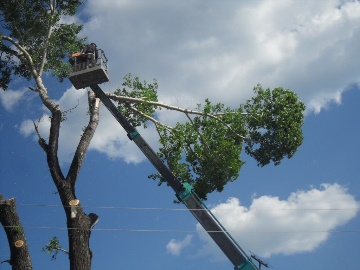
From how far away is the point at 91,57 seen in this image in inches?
485

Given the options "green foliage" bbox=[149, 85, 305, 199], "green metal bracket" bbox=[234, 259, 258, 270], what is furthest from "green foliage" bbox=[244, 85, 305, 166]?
"green metal bracket" bbox=[234, 259, 258, 270]

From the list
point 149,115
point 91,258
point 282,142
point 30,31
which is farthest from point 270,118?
point 30,31

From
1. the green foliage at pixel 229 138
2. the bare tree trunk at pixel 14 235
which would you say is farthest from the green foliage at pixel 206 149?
the bare tree trunk at pixel 14 235

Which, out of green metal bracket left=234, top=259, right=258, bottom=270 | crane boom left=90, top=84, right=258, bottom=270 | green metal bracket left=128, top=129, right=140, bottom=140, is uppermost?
green metal bracket left=128, top=129, right=140, bottom=140

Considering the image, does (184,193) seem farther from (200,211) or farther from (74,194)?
(74,194)

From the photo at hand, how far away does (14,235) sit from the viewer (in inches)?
362

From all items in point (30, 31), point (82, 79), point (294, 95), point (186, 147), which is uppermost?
point (30, 31)

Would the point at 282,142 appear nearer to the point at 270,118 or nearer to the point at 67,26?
the point at 270,118

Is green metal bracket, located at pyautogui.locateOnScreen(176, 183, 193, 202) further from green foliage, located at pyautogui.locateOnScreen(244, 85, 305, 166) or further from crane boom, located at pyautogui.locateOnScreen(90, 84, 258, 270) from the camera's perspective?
green foliage, located at pyautogui.locateOnScreen(244, 85, 305, 166)

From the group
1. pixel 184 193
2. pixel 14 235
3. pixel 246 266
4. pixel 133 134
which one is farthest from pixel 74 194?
pixel 246 266

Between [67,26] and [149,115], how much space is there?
5285 millimetres

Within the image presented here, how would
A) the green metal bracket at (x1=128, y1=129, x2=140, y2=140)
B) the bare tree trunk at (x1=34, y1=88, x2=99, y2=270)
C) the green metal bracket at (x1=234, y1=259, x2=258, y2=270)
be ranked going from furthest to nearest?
the green metal bracket at (x1=128, y1=129, x2=140, y2=140) → the green metal bracket at (x1=234, y1=259, x2=258, y2=270) → the bare tree trunk at (x1=34, y1=88, x2=99, y2=270)

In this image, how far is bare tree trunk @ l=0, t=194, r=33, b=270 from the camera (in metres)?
9.09

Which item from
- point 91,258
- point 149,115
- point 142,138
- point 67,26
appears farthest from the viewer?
point 67,26
